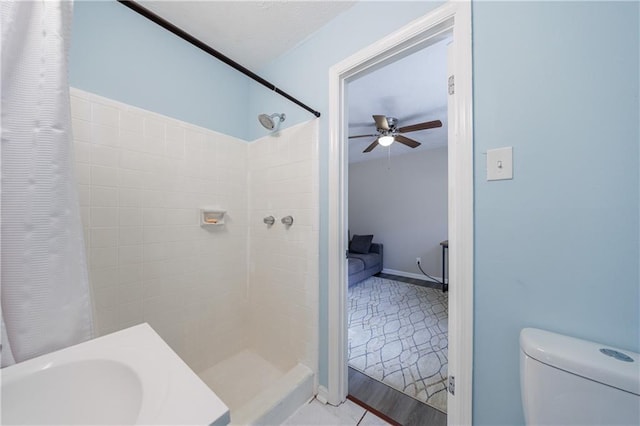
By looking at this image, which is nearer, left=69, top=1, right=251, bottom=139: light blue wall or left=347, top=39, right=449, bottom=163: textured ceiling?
left=69, top=1, right=251, bottom=139: light blue wall

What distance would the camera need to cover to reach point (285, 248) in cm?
159

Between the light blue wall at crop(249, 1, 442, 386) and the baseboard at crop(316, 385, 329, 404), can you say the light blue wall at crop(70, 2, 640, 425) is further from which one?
the baseboard at crop(316, 385, 329, 404)

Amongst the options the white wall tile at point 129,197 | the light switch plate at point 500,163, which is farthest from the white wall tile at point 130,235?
the light switch plate at point 500,163

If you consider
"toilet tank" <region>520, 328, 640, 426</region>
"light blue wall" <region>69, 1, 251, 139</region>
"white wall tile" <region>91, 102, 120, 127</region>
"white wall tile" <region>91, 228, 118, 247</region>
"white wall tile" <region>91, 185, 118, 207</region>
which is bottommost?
"toilet tank" <region>520, 328, 640, 426</region>

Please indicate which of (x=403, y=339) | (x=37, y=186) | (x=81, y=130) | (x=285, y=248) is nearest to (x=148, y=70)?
(x=81, y=130)

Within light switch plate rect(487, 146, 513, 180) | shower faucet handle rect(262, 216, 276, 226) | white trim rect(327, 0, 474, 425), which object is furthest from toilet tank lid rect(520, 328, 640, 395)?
shower faucet handle rect(262, 216, 276, 226)

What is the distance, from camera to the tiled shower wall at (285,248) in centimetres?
144

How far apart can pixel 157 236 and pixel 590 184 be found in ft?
6.65

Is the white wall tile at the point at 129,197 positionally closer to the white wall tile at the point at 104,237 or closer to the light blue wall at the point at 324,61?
the white wall tile at the point at 104,237

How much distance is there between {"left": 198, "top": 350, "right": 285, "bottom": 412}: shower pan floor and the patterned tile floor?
67 centimetres

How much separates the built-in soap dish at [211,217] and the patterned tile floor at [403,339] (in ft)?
5.01

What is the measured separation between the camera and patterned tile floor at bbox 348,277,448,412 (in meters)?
1.54

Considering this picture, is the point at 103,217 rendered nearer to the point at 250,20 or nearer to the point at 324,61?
the point at 250,20

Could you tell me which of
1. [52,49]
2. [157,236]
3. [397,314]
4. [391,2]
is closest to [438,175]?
[397,314]
